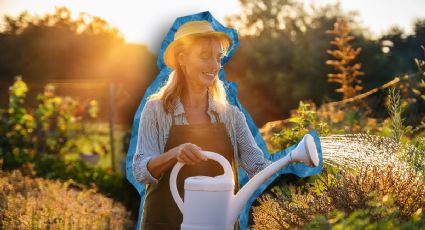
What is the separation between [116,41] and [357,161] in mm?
10142

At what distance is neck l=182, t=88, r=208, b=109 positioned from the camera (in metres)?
2.85

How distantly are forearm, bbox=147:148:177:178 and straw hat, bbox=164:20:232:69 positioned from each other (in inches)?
21.6

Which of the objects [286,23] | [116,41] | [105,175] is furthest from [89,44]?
[286,23]

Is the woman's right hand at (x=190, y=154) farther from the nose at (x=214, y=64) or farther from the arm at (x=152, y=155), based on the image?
the nose at (x=214, y=64)

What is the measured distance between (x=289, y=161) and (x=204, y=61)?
640 millimetres

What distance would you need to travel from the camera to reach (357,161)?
2.61 meters

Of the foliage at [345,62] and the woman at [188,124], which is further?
the foliage at [345,62]

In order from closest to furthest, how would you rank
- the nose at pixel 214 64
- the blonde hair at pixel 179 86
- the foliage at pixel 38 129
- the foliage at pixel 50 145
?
the nose at pixel 214 64 < the blonde hair at pixel 179 86 < the foliage at pixel 50 145 < the foliage at pixel 38 129

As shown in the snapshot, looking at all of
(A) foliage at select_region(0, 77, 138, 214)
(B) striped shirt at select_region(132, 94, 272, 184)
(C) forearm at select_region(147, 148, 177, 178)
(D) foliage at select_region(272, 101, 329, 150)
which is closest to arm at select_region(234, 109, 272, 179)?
(B) striped shirt at select_region(132, 94, 272, 184)

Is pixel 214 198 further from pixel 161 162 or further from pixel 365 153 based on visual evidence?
pixel 365 153

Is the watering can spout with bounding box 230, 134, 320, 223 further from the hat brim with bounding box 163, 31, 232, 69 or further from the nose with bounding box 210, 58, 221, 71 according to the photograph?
the hat brim with bounding box 163, 31, 232, 69

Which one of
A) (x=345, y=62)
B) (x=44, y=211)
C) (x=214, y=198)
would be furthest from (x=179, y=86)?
(x=345, y=62)

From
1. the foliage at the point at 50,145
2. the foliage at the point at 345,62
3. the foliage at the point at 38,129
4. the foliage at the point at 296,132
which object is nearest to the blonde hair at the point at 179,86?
the foliage at the point at 296,132

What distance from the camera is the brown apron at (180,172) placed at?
8.71 ft
